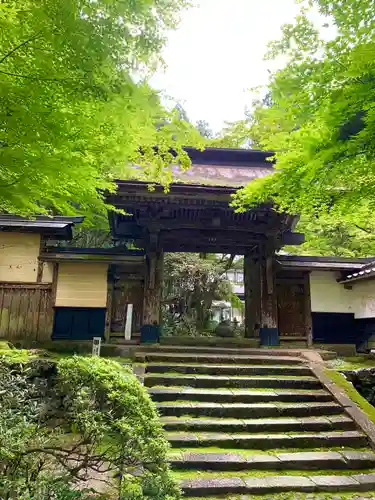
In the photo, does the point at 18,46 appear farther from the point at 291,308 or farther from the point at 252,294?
the point at 291,308

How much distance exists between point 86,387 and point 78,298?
622cm

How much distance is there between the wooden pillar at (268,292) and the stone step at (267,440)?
4156 mm

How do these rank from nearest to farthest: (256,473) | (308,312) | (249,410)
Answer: (256,473), (249,410), (308,312)

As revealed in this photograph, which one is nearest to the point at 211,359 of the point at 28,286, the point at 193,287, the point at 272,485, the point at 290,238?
the point at 272,485

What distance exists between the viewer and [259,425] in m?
5.19

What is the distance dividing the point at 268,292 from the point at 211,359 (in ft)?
9.56

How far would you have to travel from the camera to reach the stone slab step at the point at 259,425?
508 centimetres

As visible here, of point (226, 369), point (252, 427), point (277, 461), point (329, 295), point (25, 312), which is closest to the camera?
point (277, 461)

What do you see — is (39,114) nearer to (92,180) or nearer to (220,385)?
(92,180)

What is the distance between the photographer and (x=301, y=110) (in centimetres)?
328

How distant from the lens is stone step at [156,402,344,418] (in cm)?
538

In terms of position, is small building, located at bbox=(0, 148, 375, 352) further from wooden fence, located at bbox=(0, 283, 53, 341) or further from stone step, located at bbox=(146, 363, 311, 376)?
stone step, located at bbox=(146, 363, 311, 376)

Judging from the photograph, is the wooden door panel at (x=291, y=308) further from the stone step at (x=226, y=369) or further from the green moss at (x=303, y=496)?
the green moss at (x=303, y=496)

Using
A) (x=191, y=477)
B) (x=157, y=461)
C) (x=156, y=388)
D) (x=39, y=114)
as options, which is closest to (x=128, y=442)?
(x=157, y=461)
